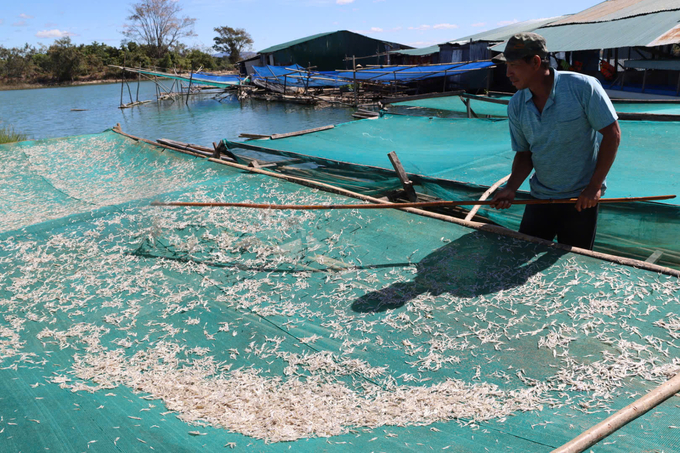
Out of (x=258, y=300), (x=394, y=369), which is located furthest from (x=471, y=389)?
(x=258, y=300)

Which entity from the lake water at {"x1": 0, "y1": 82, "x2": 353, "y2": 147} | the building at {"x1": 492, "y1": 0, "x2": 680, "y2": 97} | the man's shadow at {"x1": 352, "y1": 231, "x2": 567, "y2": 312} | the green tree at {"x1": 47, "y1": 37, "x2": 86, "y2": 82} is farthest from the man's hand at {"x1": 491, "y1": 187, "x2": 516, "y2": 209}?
the green tree at {"x1": 47, "y1": 37, "x2": 86, "y2": 82}

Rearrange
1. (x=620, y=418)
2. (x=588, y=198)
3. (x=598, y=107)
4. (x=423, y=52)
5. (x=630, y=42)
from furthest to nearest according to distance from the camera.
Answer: (x=423, y=52), (x=630, y=42), (x=588, y=198), (x=598, y=107), (x=620, y=418)

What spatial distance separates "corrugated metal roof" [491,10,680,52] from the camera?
37.6ft

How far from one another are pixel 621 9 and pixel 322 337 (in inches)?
727

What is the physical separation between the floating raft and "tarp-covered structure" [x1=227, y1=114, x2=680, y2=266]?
0.98m

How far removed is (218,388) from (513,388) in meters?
1.36

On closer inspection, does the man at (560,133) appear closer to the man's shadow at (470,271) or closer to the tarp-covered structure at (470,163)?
the man's shadow at (470,271)

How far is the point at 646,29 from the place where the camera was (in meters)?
12.4

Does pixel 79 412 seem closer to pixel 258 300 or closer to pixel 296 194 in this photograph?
pixel 258 300

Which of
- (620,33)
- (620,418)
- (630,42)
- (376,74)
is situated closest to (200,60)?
(376,74)

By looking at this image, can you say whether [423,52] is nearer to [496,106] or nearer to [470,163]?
[496,106]

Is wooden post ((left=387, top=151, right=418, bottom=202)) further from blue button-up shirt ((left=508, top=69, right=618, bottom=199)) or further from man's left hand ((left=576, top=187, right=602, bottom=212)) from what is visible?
man's left hand ((left=576, top=187, right=602, bottom=212))

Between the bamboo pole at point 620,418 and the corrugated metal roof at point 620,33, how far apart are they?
1184 cm

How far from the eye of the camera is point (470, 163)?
16.9ft
